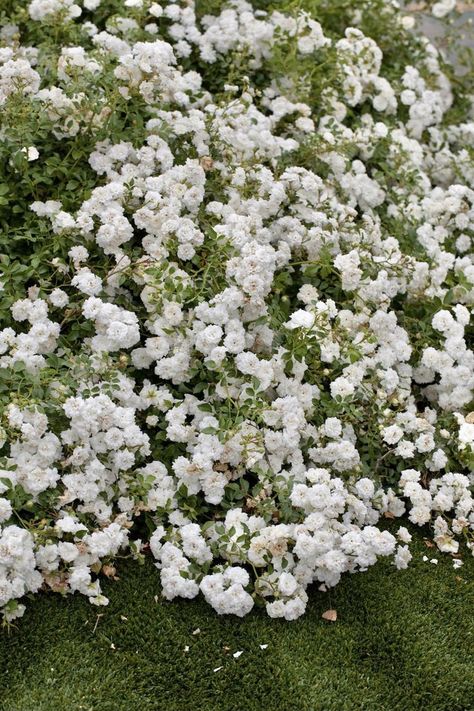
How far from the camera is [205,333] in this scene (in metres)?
3.34

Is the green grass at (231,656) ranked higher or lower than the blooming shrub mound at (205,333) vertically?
lower

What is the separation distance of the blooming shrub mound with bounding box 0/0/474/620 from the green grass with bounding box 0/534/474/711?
79 millimetres

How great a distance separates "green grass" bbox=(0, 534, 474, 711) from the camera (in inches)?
113

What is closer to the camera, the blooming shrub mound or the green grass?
the green grass

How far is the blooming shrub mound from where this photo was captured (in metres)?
3.12

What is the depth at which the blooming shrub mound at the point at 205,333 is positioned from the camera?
3123 millimetres

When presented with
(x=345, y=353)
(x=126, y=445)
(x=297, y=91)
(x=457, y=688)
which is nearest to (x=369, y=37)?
(x=297, y=91)

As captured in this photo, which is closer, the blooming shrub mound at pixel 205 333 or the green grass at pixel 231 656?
the green grass at pixel 231 656

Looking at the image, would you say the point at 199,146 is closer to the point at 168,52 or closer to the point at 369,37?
the point at 168,52

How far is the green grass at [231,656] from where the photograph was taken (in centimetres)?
287

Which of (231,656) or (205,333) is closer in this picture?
(231,656)

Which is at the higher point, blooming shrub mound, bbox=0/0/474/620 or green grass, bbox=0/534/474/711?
blooming shrub mound, bbox=0/0/474/620

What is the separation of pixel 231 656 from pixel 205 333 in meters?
1.00

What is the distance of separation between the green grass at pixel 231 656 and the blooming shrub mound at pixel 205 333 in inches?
3.1
